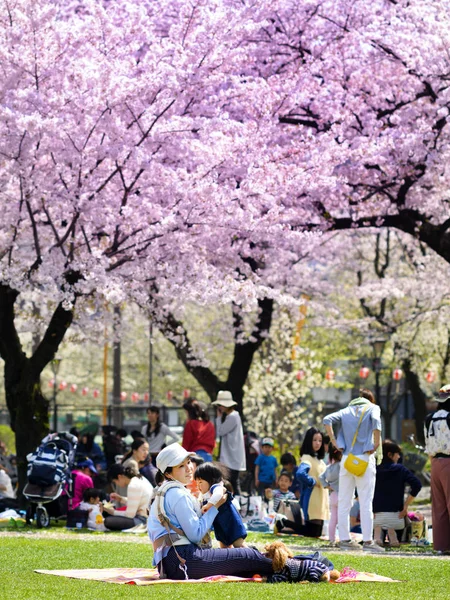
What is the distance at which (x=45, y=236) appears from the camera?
17.4 metres

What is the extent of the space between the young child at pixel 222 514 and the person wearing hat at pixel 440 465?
131 inches

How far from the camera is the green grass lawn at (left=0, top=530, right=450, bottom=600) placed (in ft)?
25.7

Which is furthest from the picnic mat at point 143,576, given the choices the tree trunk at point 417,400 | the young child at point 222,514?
the tree trunk at point 417,400

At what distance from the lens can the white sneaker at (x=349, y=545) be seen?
40.7 feet

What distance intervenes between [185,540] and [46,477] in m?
6.51

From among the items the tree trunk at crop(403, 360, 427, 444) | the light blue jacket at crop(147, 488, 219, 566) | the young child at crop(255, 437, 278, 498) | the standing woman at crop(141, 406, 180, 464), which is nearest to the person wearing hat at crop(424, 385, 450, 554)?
the light blue jacket at crop(147, 488, 219, 566)

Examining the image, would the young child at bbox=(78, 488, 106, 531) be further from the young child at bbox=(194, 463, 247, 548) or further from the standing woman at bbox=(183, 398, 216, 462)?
the young child at bbox=(194, 463, 247, 548)

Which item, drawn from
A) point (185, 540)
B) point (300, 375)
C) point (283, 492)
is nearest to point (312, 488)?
point (283, 492)

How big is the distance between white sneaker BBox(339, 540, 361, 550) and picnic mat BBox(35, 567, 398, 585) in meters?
3.08

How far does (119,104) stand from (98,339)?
23.8 ft

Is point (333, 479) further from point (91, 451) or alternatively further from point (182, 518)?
point (91, 451)

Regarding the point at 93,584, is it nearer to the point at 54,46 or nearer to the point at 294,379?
the point at 54,46

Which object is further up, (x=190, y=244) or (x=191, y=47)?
(x=191, y=47)

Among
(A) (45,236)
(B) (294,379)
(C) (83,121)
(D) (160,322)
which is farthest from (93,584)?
(B) (294,379)
